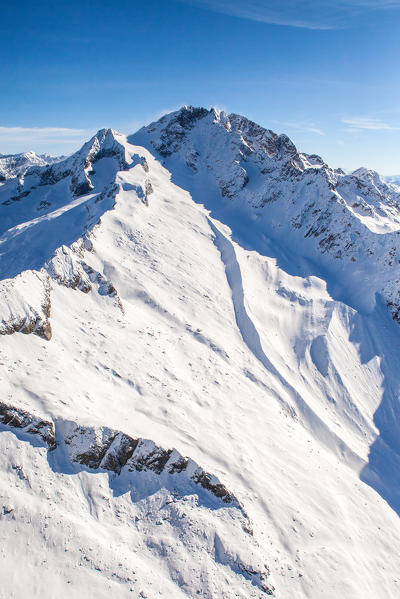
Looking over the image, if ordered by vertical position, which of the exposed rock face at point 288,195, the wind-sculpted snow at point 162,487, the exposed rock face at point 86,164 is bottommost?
the wind-sculpted snow at point 162,487

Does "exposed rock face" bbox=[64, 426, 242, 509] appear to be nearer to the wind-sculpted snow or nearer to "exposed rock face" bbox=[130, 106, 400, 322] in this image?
the wind-sculpted snow

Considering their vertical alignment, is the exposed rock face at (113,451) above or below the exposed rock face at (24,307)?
below

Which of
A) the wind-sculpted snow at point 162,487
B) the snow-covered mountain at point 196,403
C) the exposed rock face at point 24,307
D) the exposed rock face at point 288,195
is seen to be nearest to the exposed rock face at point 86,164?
the exposed rock face at point 288,195

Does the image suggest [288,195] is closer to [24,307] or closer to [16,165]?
[24,307]

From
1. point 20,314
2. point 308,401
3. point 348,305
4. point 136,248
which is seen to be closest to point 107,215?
point 136,248

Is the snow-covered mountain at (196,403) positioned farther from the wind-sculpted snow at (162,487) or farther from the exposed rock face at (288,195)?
the exposed rock face at (288,195)

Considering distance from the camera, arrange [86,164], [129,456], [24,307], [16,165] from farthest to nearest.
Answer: [16,165] < [86,164] < [24,307] < [129,456]

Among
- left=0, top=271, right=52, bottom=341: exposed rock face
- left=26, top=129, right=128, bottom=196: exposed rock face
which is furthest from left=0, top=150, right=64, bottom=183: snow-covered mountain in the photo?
left=0, top=271, right=52, bottom=341: exposed rock face

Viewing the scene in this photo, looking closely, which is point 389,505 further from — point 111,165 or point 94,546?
point 111,165

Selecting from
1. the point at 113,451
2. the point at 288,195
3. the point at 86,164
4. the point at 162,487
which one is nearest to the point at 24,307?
the point at 113,451
